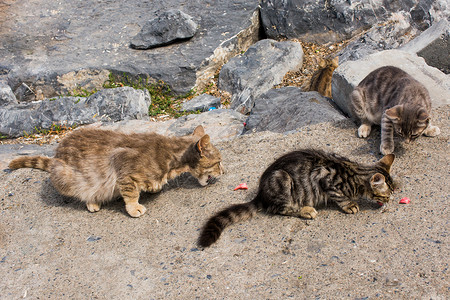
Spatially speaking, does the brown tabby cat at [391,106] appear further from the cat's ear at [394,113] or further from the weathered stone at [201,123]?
the weathered stone at [201,123]

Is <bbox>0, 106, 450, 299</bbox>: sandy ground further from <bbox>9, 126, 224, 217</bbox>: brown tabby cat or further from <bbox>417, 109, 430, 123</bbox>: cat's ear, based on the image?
<bbox>417, 109, 430, 123</bbox>: cat's ear

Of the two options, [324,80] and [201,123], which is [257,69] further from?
[201,123]

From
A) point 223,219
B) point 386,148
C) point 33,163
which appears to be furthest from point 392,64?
point 33,163

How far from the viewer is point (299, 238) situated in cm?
462

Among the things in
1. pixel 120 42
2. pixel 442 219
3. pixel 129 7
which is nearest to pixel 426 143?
pixel 442 219

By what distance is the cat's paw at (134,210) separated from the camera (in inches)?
209

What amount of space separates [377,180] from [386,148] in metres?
1.52

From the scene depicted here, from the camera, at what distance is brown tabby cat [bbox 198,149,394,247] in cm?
491

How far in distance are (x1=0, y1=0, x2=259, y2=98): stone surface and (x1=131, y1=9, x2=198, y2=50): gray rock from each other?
8.1 inches

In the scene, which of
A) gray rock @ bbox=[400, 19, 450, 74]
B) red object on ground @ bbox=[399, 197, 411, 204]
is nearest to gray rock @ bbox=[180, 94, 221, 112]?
gray rock @ bbox=[400, 19, 450, 74]

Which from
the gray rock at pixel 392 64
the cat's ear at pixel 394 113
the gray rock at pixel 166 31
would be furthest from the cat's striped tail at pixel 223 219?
the gray rock at pixel 166 31

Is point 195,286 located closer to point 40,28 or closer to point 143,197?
point 143,197

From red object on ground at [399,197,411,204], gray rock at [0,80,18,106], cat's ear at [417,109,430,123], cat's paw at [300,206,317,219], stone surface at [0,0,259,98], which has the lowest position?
gray rock at [0,80,18,106]

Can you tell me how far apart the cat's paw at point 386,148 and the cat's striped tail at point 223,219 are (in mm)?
2183
